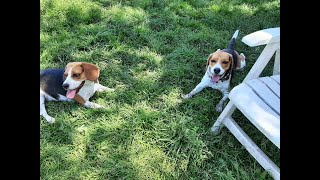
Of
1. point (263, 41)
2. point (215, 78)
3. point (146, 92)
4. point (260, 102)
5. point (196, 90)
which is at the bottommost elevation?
point (146, 92)

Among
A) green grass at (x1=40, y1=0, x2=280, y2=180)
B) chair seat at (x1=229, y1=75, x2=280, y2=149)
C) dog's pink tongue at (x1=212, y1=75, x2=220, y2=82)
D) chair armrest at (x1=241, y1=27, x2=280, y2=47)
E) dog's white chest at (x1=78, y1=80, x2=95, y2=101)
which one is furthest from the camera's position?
dog's pink tongue at (x1=212, y1=75, x2=220, y2=82)

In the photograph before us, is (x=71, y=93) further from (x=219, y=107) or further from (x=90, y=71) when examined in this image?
(x=219, y=107)

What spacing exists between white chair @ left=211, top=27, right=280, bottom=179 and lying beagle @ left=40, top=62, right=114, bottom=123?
123cm

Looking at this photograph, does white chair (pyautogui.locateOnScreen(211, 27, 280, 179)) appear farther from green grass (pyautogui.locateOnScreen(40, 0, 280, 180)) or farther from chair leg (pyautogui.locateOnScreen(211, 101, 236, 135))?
green grass (pyautogui.locateOnScreen(40, 0, 280, 180))

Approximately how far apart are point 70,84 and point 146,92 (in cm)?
73

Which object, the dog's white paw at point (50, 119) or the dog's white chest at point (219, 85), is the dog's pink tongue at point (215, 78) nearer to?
the dog's white chest at point (219, 85)

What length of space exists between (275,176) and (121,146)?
1172mm

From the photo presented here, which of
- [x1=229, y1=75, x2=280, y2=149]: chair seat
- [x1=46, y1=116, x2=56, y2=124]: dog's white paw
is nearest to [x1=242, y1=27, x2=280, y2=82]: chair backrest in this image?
[x1=229, y1=75, x2=280, y2=149]: chair seat

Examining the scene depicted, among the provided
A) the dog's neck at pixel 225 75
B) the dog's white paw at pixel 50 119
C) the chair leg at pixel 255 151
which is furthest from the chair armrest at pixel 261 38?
the dog's white paw at pixel 50 119

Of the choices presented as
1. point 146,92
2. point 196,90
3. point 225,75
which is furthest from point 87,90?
point 225,75

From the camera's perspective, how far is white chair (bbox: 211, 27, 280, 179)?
218 cm

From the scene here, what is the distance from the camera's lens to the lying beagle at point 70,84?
9.54 feet

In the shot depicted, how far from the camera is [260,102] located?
2.30m
